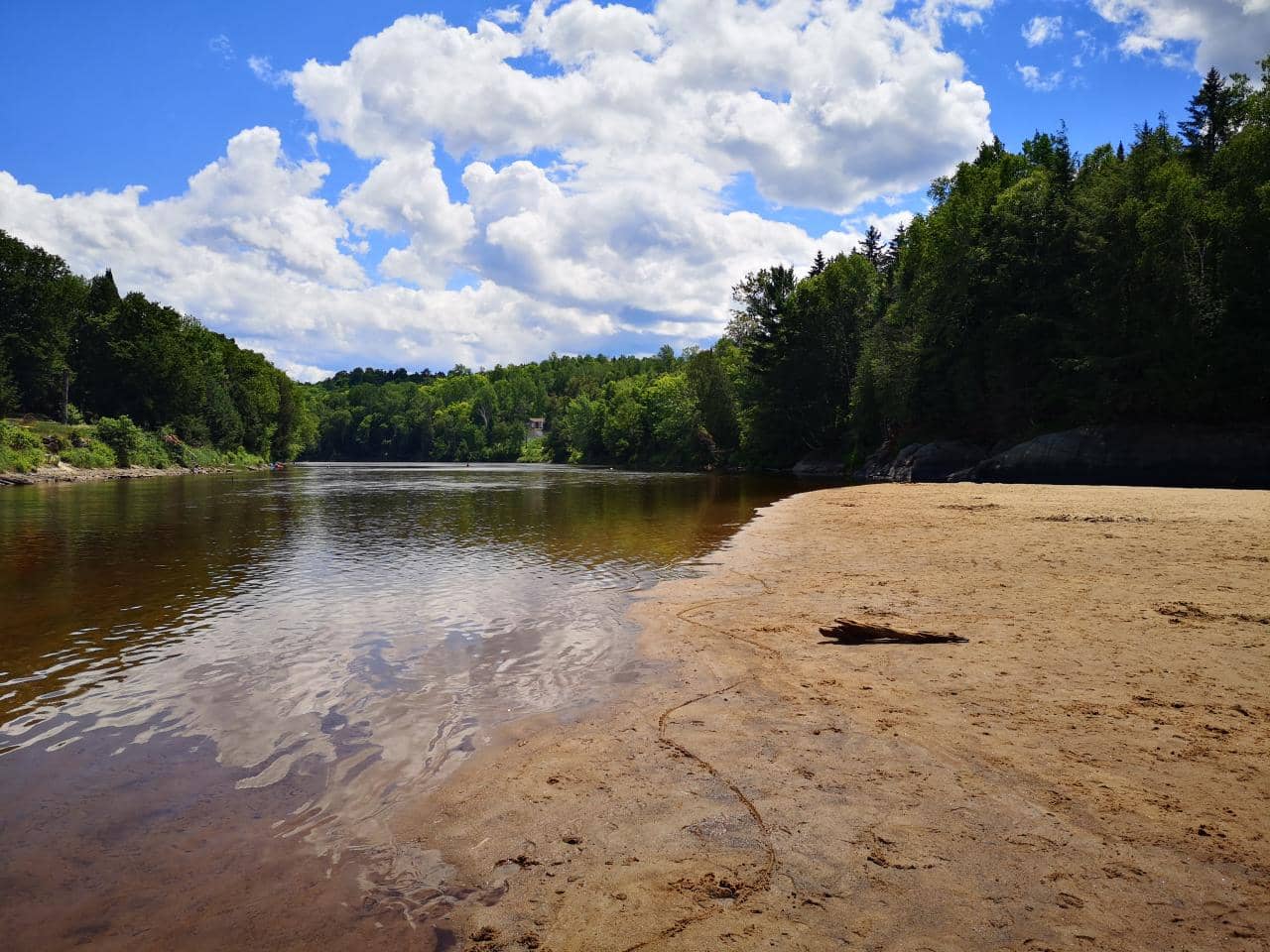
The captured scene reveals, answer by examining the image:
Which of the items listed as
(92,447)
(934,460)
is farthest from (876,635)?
(92,447)

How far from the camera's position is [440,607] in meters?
12.9

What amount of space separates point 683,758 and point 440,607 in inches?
309

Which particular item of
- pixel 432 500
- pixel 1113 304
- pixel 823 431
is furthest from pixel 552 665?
pixel 823 431

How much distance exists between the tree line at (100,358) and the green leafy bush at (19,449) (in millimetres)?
12649

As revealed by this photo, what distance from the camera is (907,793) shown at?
533 centimetres

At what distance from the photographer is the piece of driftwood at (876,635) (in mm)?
9297

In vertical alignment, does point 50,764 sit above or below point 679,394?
below

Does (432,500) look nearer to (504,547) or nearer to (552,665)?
(504,547)

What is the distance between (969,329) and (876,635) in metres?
48.3

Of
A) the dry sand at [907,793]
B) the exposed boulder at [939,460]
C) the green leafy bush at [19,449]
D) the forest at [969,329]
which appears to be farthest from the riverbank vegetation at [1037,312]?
the green leafy bush at [19,449]

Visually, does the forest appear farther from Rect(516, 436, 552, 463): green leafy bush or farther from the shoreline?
Rect(516, 436, 552, 463): green leafy bush

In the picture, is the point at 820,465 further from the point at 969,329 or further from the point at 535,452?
the point at 535,452

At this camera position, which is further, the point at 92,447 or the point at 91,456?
the point at 92,447

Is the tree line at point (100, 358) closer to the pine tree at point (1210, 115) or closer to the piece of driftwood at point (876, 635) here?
the piece of driftwood at point (876, 635)
